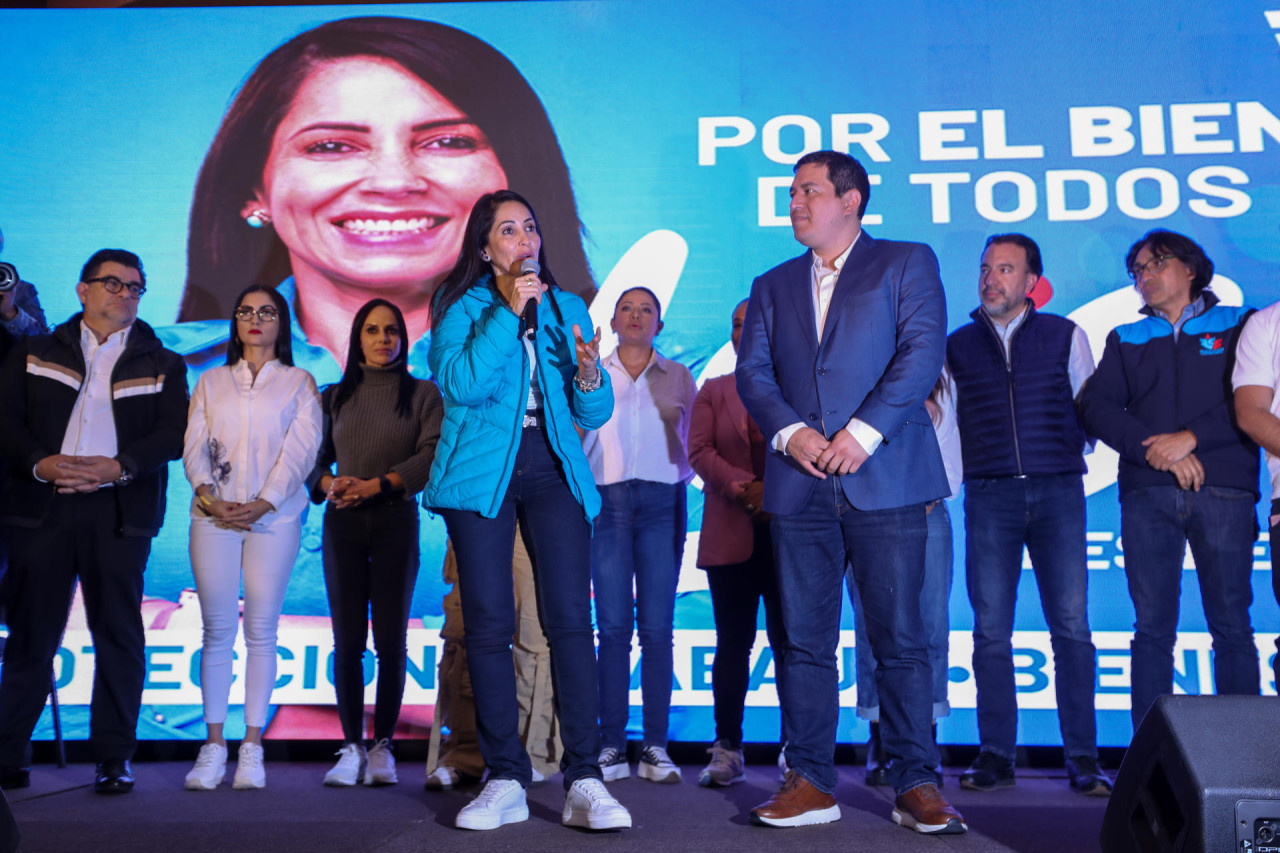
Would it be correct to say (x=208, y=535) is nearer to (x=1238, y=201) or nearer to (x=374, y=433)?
(x=374, y=433)

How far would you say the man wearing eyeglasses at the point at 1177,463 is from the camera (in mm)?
3135

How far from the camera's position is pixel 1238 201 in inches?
160

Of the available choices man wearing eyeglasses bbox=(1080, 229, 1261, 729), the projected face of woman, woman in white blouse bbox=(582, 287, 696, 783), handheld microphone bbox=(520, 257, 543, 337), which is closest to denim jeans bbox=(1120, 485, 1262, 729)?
man wearing eyeglasses bbox=(1080, 229, 1261, 729)

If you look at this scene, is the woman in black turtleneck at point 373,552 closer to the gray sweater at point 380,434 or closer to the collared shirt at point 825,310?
the gray sweater at point 380,434

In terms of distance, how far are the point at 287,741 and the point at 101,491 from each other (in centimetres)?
131

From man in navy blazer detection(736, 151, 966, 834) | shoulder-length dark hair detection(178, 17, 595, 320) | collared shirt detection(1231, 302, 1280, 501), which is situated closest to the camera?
man in navy blazer detection(736, 151, 966, 834)

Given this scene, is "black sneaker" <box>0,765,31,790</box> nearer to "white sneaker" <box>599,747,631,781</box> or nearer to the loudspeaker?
"white sneaker" <box>599,747,631,781</box>

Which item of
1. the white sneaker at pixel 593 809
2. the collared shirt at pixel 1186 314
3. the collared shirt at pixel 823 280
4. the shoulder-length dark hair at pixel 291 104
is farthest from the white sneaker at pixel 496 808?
the collared shirt at pixel 1186 314

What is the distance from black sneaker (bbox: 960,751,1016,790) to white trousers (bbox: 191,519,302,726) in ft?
7.25

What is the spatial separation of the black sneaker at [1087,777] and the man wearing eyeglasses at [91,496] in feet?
9.48

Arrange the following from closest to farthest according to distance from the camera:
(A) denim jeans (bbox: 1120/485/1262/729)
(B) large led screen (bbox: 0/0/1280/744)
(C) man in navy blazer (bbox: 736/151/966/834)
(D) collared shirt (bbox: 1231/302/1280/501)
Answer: (C) man in navy blazer (bbox: 736/151/966/834) → (D) collared shirt (bbox: 1231/302/1280/501) → (A) denim jeans (bbox: 1120/485/1262/729) → (B) large led screen (bbox: 0/0/1280/744)

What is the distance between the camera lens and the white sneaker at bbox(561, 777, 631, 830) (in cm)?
226

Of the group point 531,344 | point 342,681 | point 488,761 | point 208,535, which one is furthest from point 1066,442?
point 208,535

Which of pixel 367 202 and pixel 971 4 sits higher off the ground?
pixel 971 4
